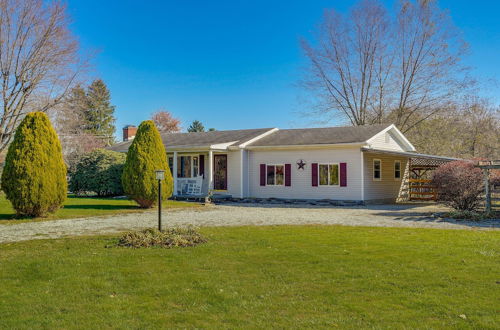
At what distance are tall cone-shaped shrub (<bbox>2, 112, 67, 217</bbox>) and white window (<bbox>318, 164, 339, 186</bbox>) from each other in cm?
1131

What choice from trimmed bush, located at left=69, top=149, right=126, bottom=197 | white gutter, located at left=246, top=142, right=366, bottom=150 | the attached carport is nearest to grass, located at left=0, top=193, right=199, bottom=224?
trimmed bush, located at left=69, top=149, right=126, bottom=197

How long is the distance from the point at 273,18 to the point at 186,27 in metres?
4.96

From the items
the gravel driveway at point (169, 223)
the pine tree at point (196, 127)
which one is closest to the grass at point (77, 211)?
the gravel driveway at point (169, 223)

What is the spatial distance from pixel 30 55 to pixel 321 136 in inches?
582

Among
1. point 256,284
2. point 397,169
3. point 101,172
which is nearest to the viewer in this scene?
point 256,284

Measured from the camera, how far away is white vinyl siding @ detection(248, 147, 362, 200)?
19531 millimetres

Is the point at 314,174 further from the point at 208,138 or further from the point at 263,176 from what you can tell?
the point at 208,138

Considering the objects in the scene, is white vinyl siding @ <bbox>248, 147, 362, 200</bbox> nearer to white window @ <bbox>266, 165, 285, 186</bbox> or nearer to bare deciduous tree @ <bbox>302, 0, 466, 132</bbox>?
white window @ <bbox>266, 165, 285, 186</bbox>

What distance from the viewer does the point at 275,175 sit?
2148 cm

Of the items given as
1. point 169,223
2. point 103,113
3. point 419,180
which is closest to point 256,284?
point 169,223

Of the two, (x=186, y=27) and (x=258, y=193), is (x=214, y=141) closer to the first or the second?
(x=258, y=193)

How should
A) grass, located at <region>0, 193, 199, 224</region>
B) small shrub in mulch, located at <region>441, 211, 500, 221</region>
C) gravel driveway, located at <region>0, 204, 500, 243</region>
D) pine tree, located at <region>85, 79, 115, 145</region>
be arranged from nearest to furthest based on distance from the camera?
1. gravel driveway, located at <region>0, 204, 500, 243</region>
2. small shrub in mulch, located at <region>441, 211, 500, 221</region>
3. grass, located at <region>0, 193, 199, 224</region>
4. pine tree, located at <region>85, 79, 115, 145</region>

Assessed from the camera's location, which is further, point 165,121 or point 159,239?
point 165,121

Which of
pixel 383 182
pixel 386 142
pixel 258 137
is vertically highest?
pixel 258 137
